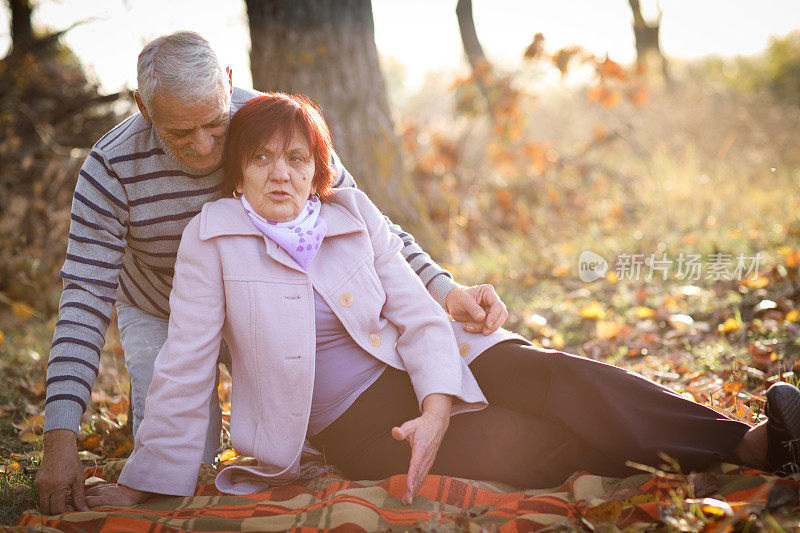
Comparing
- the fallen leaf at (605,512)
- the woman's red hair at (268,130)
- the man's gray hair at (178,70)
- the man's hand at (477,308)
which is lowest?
the fallen leaf at (605,512)

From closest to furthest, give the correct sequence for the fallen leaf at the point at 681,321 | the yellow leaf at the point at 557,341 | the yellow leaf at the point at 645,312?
the fallen leaf at the point at 681,321 → the yellow leaf at the point at 557,341 → the yellow leaf at the point at 645,312

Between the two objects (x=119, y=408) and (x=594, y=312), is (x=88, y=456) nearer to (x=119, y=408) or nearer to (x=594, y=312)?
(x=119, y=408)

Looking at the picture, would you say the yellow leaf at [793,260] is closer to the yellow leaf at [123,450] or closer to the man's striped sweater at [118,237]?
the man's striped sweater at [118,237]

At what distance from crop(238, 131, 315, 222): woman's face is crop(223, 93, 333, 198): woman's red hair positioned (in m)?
0.02

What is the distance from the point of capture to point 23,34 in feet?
25.6

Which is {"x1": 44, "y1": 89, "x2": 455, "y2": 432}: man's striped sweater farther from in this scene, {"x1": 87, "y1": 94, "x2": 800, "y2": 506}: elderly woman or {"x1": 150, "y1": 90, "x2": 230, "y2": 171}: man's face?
{"x1": 87, "y1": 94, "x2": 800, "y2": 506}: elderly woman

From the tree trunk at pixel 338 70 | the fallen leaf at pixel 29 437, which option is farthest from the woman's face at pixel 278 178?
the tree trunk at pixel 338 70

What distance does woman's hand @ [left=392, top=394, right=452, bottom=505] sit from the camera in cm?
192

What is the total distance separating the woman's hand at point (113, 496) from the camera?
78.8 inches

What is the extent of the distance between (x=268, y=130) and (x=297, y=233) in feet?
1.12

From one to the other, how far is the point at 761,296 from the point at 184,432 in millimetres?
3270

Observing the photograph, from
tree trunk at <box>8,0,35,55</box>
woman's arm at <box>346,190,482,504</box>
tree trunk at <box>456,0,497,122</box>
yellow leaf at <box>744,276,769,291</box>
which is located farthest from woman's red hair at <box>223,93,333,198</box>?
tree trunk at <box>8,0,35,55</box>

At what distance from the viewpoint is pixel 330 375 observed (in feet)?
7.16

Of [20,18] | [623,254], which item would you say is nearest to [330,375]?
[623,254]
